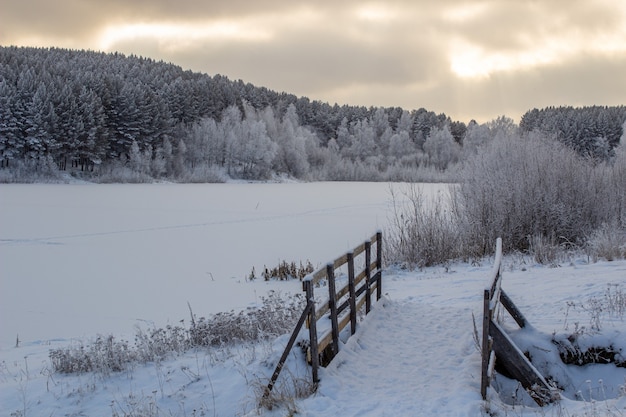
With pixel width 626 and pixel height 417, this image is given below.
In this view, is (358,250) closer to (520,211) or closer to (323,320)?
(323,320)

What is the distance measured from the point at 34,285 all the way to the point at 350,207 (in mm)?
24907

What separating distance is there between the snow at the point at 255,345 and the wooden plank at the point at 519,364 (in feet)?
0.69

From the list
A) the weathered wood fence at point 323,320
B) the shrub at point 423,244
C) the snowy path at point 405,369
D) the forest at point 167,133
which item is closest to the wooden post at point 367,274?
the weathered wood fence at point 323,320

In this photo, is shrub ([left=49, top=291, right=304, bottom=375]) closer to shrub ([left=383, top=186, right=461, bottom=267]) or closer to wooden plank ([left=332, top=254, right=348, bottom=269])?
wooden plank ([left=332, top=254, right=348, bottom=269])

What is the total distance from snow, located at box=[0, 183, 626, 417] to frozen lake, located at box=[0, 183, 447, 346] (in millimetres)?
75

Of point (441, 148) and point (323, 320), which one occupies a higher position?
point (441, 148)

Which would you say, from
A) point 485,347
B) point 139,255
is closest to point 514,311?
point 485,347

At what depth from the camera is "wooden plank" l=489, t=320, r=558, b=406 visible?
6164mm

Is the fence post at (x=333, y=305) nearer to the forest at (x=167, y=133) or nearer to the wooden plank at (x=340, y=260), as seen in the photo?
the wooden plank at (x=340, y=260)

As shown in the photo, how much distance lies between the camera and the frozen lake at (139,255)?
11.8 meters

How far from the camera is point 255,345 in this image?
9078mm

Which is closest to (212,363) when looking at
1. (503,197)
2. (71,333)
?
(71,333)

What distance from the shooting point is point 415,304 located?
10336mm

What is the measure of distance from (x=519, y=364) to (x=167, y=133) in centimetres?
7526
